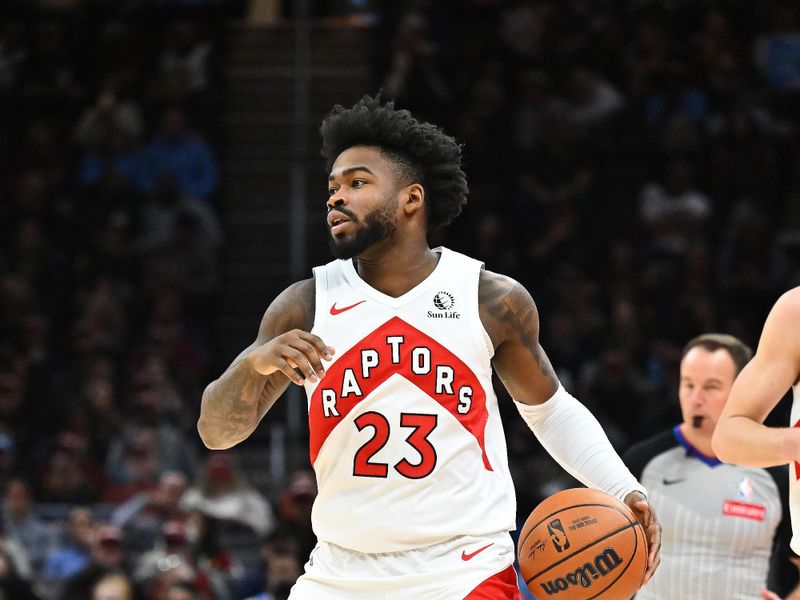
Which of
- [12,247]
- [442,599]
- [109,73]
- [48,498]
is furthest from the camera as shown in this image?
[109,73]

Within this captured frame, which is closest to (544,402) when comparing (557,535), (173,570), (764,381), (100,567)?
(557,535)

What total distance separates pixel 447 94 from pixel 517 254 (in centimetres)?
210

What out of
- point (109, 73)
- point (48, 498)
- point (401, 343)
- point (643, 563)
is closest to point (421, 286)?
point (401, 343)

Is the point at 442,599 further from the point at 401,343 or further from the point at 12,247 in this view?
the point at 12,247

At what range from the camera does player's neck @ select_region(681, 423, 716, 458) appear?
5.74m

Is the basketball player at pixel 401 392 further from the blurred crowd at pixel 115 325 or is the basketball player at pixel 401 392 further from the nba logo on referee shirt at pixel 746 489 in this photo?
the blurred crowd at pixel 115 325

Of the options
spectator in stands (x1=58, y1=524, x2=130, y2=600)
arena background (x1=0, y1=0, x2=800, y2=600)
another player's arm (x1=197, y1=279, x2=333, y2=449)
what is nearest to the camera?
another player's arm (x1=197, y1=279, x2=333, y2=449)

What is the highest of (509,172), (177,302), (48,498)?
(509,172)

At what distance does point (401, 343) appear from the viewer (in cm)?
420

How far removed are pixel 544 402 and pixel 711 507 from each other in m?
1.39

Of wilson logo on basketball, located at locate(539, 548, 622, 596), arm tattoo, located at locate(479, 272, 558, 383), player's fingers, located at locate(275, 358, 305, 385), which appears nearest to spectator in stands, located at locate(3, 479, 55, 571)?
arm tattoo, located at locate(479, 272, 558, 383)

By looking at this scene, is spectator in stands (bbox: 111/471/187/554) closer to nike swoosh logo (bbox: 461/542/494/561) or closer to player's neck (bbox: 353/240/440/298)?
player's neck (bbox: 353/240/440/298)

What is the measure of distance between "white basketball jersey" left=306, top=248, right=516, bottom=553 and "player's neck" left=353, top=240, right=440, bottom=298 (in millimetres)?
69

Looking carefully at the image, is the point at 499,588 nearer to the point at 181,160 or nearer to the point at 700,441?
the point at 700,441
